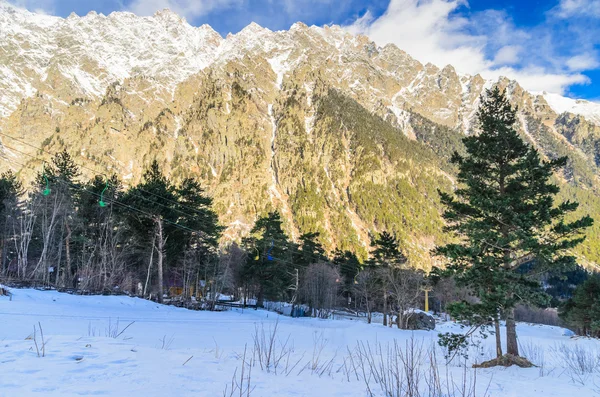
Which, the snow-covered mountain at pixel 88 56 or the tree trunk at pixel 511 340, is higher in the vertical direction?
the snow-covered mountain at pixel 88 56

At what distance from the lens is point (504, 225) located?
11.6 meters

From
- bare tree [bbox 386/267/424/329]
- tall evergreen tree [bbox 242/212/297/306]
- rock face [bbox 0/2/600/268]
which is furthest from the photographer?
rock face [bbox 0/2/600/268]

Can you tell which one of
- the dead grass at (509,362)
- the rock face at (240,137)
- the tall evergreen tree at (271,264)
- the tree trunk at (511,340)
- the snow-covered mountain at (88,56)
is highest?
the snow-covered mountain at (88,56)

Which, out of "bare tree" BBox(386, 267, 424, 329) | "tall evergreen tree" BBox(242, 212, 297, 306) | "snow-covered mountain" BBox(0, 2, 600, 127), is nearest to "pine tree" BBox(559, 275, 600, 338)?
"bare tree" BBox(386, 267, 424, 329)

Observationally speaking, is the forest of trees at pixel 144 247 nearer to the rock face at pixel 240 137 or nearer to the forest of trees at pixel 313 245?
the forest of trees at pixel 313 245

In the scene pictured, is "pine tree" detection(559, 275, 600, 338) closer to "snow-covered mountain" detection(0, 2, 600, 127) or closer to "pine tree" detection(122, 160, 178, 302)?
"pine tree" detection(122, 160, 178, 302)

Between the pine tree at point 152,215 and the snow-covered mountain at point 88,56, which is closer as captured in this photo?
the pine tree at point 152,215

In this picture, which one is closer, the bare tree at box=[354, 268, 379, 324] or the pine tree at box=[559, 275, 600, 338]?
the pine tree at box=[559, 275, 600, 338]

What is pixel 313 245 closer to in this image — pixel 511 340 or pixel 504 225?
pixel 511 340

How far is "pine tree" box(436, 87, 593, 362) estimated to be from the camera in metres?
10.4

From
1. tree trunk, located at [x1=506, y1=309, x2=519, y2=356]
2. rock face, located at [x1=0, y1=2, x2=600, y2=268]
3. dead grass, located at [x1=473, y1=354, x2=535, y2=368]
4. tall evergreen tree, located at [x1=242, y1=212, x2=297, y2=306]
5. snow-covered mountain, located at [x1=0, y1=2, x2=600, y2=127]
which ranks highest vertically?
snow-covered mountain, located at [x1=0, y1=2, x2=600, y2=127]

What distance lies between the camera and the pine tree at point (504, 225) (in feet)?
34.2

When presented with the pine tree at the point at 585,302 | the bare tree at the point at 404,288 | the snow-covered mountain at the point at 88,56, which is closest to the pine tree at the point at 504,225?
the bare tree at the point at 404,288

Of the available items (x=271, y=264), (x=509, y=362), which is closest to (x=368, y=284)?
(x=271, y=264)
